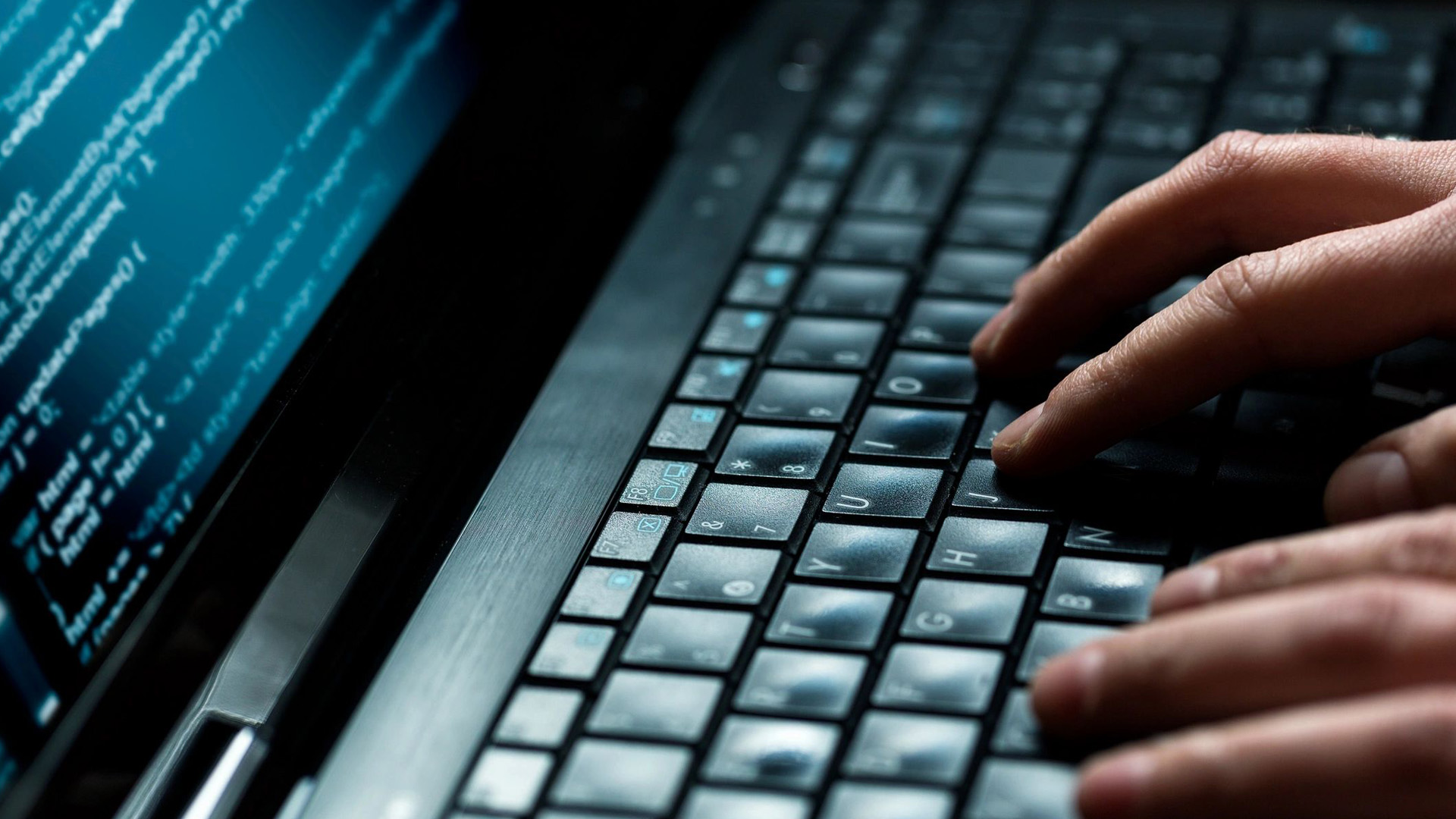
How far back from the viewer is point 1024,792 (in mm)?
485

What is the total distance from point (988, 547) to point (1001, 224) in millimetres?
276

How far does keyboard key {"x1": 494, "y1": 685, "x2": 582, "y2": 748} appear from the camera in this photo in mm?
535

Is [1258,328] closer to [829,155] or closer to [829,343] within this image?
[829,343]

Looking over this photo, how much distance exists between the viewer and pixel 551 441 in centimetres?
68

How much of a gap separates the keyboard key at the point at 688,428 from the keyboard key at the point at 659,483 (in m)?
0.01

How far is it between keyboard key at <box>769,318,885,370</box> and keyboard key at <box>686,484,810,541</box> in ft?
0.35

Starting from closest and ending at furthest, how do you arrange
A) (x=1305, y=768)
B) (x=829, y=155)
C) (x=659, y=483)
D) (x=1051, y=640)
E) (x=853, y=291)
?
(x=1305, y=768) < (x=1051, y=640) < (x=659, y=483) < (x=853, y=291) < (x=829, y=155)

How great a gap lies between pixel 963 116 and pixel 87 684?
62 cm

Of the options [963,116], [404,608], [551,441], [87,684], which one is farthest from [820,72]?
[87,684]

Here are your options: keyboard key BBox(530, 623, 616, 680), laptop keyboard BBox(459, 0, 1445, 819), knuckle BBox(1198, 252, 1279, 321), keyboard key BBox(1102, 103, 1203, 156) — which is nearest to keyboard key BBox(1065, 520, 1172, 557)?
laptop keyboard BBox(459, 0, 1445, 819)

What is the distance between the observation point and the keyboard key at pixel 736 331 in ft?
2.39

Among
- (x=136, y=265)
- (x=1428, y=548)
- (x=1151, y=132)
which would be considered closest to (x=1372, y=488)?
(x=1428, y=548)

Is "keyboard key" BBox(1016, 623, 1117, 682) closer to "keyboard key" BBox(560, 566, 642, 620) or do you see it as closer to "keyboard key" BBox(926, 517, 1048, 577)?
"keyboard key" BBox(926, 517, 1048, 577)

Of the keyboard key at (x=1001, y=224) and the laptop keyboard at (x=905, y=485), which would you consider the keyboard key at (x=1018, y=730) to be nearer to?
the laptop keyboard at (x=905, y=485)
